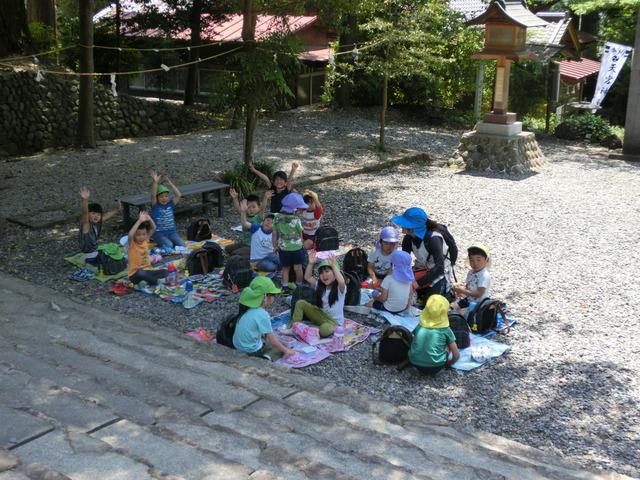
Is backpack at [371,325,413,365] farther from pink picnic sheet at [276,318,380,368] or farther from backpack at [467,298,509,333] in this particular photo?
backpack at [467,298,509,333]

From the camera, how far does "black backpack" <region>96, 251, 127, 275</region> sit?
8.52 metres

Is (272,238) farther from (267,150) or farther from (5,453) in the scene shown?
(267,150)

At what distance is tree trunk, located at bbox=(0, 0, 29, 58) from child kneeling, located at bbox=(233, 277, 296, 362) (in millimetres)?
13593

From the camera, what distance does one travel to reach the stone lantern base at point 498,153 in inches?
616

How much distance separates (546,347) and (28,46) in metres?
15.6

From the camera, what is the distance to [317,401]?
5.21 m

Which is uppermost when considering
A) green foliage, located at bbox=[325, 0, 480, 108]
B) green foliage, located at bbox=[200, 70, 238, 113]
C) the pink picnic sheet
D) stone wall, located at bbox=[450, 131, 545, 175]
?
green foliage, located at bbox=[325, 0, 480, 108]

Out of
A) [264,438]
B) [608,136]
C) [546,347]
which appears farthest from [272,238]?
[608,136]

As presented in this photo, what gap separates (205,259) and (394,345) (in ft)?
10.5

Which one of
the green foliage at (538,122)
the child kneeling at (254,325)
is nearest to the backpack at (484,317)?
the child kneeling at (254,325)

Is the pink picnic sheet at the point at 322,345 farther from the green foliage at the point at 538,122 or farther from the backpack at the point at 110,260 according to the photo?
the green foliage at the point at 538,122

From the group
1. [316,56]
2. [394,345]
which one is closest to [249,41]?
[394,345]

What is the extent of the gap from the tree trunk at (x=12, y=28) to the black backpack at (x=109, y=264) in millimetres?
10837

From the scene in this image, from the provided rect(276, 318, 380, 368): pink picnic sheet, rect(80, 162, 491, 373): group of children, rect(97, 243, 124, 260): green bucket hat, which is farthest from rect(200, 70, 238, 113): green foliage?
rect(276, 318, 380, 368): pink picnic sheet
